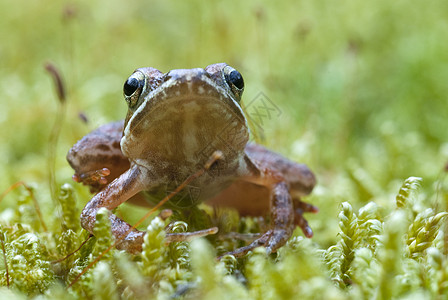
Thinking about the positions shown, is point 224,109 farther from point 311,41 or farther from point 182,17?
point 182,17

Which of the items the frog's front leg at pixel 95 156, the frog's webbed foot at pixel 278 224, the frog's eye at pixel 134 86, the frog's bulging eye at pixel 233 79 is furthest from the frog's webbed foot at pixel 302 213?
the frog's eye at pixel 134 86

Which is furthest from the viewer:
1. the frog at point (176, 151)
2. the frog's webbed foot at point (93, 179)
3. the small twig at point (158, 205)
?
the frog's webbed foot at point (93, 179)

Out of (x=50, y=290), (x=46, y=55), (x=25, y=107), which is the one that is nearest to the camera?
(x=50, y=290)

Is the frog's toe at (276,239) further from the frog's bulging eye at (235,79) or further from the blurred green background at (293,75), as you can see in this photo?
the frog's bulging eye at (235,79)

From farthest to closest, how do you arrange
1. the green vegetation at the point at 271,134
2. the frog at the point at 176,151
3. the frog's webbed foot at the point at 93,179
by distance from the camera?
the frog's webbed foot at the point at 93,179 → the frog at the point at 176,151 → the green vegetation at the point at 271,134

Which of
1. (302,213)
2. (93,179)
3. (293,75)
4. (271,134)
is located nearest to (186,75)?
(93,179)

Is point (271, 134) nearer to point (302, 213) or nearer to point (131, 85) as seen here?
point (302, 213)

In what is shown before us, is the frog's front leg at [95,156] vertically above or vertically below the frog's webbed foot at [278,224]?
above

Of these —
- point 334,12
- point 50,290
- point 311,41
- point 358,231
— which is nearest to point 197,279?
point 50,290
